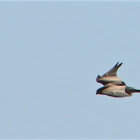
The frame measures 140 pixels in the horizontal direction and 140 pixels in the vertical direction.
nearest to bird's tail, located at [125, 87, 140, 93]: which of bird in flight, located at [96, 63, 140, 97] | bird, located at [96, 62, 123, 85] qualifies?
bird in flight, located at [96, 63, 140, 97]

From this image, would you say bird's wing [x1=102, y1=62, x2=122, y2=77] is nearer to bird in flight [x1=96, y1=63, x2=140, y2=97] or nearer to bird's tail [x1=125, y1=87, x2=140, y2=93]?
bird in flight [x1=96, y1=63, x2=140, y2=97]

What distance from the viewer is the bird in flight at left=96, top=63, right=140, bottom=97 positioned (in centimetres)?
2898

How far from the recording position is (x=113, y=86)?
29625mm

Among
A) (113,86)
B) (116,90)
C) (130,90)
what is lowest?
(130,90)

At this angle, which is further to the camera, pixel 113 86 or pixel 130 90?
pixel 113 86

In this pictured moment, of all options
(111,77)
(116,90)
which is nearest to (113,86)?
(116,90)

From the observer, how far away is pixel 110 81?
29250mm

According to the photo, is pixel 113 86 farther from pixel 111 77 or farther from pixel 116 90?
pixel 111 77

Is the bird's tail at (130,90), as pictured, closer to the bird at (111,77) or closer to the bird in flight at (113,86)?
the bird in flight at (113,86)

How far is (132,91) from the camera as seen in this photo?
95.7 feet

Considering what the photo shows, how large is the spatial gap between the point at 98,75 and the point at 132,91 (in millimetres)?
2468

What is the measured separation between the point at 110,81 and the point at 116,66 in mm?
1163

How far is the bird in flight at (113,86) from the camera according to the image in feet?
95.1

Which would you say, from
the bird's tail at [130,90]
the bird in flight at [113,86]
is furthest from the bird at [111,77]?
the bird's tail at [130,90]
